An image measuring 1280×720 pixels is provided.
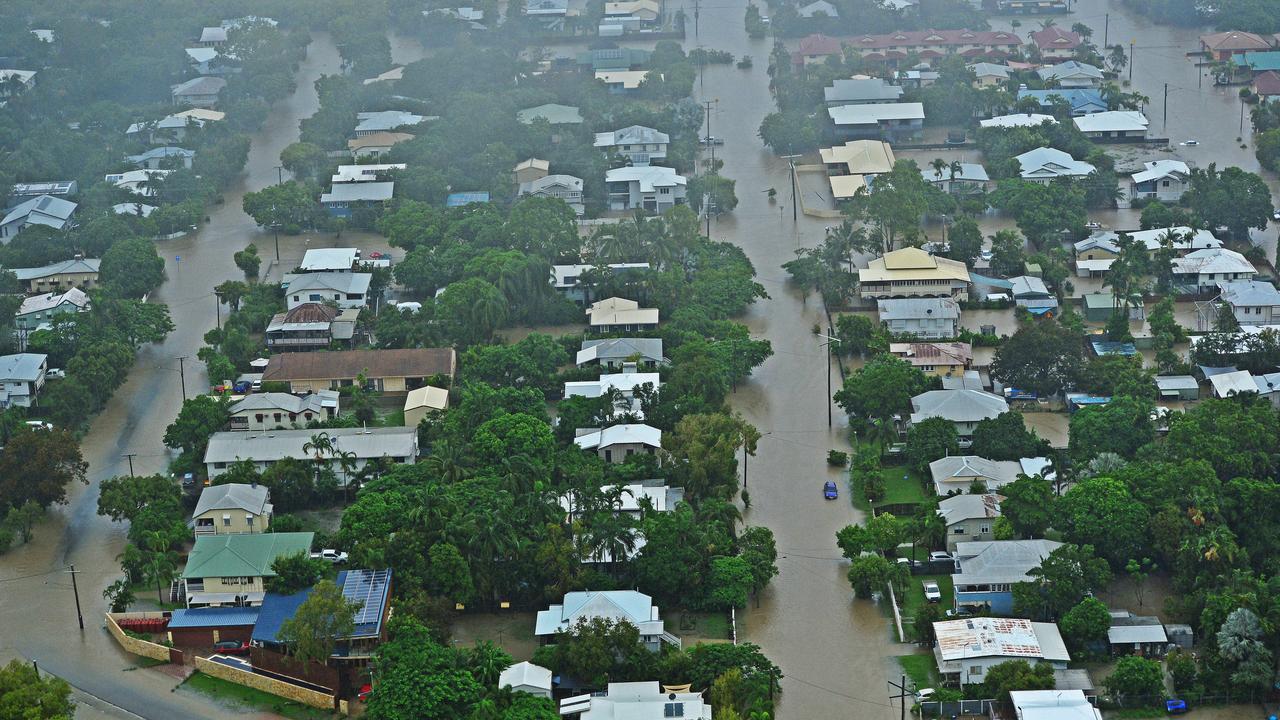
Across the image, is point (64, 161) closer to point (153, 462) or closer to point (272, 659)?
point (153, 462)

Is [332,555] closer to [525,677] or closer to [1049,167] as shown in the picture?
[525,677]

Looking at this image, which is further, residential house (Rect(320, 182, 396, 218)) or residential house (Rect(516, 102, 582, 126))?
residential house (Rect(516, 102, 582, 126))

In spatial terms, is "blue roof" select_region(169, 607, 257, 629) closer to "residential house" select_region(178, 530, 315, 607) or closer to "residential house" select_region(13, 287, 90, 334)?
"residential house" select_region(178, 530, 315, 607)

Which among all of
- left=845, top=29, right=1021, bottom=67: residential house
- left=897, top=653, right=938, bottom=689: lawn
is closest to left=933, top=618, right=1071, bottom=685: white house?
left=897, top=653, right=938, bottom=689: lawn

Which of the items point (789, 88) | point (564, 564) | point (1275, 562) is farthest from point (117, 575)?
point (789, 88)

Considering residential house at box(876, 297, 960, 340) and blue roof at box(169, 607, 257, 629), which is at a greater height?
blue roof at box(169, 607, 257, 629)

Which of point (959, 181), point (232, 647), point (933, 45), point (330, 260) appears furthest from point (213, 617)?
point (933, 45)

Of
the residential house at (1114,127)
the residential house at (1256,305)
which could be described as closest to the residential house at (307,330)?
the residential house at (1256,305)
